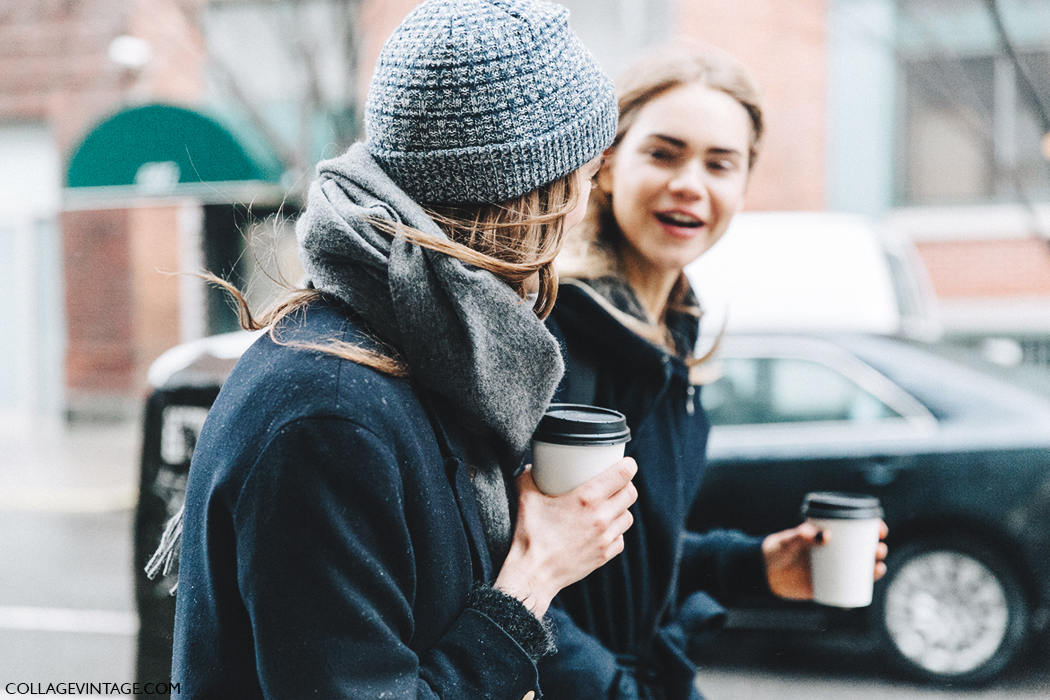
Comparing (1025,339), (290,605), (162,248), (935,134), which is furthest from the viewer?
(162,248)

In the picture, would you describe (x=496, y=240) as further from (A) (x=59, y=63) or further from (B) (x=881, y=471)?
(A) (x=59, y=63)

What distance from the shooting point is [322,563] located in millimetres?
996

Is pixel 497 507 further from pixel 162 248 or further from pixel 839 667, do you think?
pixel 162 248

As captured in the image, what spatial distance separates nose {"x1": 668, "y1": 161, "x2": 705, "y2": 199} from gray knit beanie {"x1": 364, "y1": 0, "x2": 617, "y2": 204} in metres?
0.65

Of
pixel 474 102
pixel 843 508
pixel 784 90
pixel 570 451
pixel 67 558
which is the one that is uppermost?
pixel 784 90

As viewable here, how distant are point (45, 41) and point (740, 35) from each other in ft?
26.1

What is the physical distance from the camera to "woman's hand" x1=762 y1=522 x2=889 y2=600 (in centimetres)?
194

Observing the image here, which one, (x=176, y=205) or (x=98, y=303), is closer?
(x=176, y=205)

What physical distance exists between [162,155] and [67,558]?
3023 millimetres

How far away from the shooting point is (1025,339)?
9516 millimetres

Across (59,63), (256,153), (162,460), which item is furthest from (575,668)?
(59,63)

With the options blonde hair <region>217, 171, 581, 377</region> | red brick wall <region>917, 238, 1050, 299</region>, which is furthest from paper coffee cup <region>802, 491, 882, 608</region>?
red brick wall <region>917, 238, 1050, 299</region>

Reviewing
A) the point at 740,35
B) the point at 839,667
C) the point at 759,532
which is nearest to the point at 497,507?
the point at 759,532

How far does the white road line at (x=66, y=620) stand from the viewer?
4.99 m
